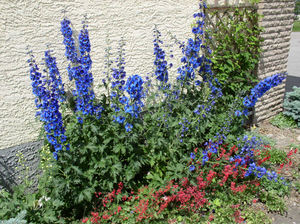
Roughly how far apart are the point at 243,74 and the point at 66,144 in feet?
10.8

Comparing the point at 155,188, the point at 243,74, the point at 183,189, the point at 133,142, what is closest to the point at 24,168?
the point at 133,142

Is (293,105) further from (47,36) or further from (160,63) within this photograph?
(47,36)

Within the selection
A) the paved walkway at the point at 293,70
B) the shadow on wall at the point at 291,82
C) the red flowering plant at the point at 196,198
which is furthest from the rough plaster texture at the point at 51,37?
the paved walkway at the point at 293,70

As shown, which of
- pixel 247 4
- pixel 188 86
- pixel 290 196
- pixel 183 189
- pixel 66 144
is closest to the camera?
pixel 66 144

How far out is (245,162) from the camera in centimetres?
317

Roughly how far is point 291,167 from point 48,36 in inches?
148

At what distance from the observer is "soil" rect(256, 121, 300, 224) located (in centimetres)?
281

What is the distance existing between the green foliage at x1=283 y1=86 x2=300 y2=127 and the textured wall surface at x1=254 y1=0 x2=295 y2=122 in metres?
0.20

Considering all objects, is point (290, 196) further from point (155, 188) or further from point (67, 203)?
point (67, 203)

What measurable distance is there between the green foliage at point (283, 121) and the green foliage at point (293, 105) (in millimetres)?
83

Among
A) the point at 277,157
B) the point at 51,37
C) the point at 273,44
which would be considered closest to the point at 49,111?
the point at 51,37

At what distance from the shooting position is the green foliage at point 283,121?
4.84 metres

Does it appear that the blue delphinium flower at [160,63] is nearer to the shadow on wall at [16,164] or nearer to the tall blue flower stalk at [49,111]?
the tall blue flower stalk at [49,111]

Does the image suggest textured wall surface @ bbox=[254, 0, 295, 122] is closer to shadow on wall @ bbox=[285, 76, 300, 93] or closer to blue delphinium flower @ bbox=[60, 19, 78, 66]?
shadow on wall @ bbox=[285, 76, 300, 93]
